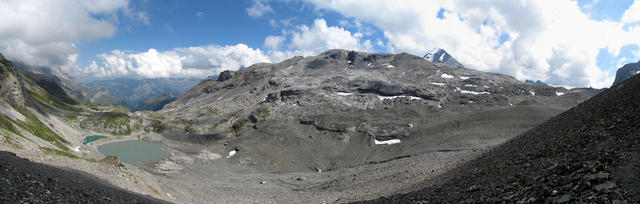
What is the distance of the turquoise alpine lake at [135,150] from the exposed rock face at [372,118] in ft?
48.9

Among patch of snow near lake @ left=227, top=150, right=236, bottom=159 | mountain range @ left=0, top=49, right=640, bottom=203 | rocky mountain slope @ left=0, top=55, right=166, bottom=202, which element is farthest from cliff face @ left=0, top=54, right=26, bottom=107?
patch of snow near lake @ left=227, top=150, right=236, bottom=159

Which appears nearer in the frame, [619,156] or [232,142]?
[619,156]

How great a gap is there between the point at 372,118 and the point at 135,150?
108m

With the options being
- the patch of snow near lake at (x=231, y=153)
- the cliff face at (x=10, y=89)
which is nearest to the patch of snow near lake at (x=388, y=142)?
the patch of snow near lake at (x=231, y=153)

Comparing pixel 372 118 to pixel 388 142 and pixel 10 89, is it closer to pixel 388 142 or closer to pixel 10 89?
pixel 388 142

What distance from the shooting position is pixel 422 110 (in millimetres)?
139375

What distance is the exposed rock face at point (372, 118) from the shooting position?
10512 cm

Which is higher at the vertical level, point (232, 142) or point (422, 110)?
point (422, 110)

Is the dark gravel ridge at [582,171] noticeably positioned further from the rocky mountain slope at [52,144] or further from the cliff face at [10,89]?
the cliff face at [10,89]

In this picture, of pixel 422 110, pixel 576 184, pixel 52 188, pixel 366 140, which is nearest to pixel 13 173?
pixel 52 188

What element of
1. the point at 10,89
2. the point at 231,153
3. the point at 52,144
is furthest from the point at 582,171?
the point at 10,89

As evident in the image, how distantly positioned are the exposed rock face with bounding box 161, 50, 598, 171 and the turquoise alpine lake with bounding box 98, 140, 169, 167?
14915 millimetres

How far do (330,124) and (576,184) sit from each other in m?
121

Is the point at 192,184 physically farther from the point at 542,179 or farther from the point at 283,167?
the point at 542,179
